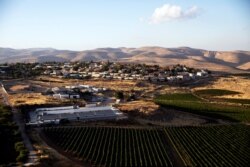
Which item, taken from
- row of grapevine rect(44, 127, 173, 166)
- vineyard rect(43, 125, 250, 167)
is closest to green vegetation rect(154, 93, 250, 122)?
vineyard rect(43, 125, 250, 167)

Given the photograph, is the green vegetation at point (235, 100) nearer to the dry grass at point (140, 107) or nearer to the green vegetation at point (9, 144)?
the dry grass at point (140, 107)

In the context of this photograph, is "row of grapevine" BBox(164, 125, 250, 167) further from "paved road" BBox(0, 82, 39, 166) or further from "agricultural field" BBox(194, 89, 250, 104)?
"agricultural field" BBox(194, 89, 250, 104)

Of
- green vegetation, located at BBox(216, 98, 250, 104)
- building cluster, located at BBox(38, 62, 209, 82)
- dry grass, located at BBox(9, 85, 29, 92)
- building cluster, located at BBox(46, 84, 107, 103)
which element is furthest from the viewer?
building cluster, located at BBox(38, 62, 209, 82)

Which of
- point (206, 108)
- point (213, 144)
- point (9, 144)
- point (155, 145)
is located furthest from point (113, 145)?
point (206, 108)

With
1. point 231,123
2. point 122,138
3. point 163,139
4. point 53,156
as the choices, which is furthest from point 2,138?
point 231,123

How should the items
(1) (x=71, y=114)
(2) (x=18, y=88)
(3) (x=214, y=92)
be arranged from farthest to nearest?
(3) (x=214, y=92), (2) (x=18, y=88), (1) (x=71, y=114)

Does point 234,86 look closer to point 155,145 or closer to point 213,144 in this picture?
point 213,144
